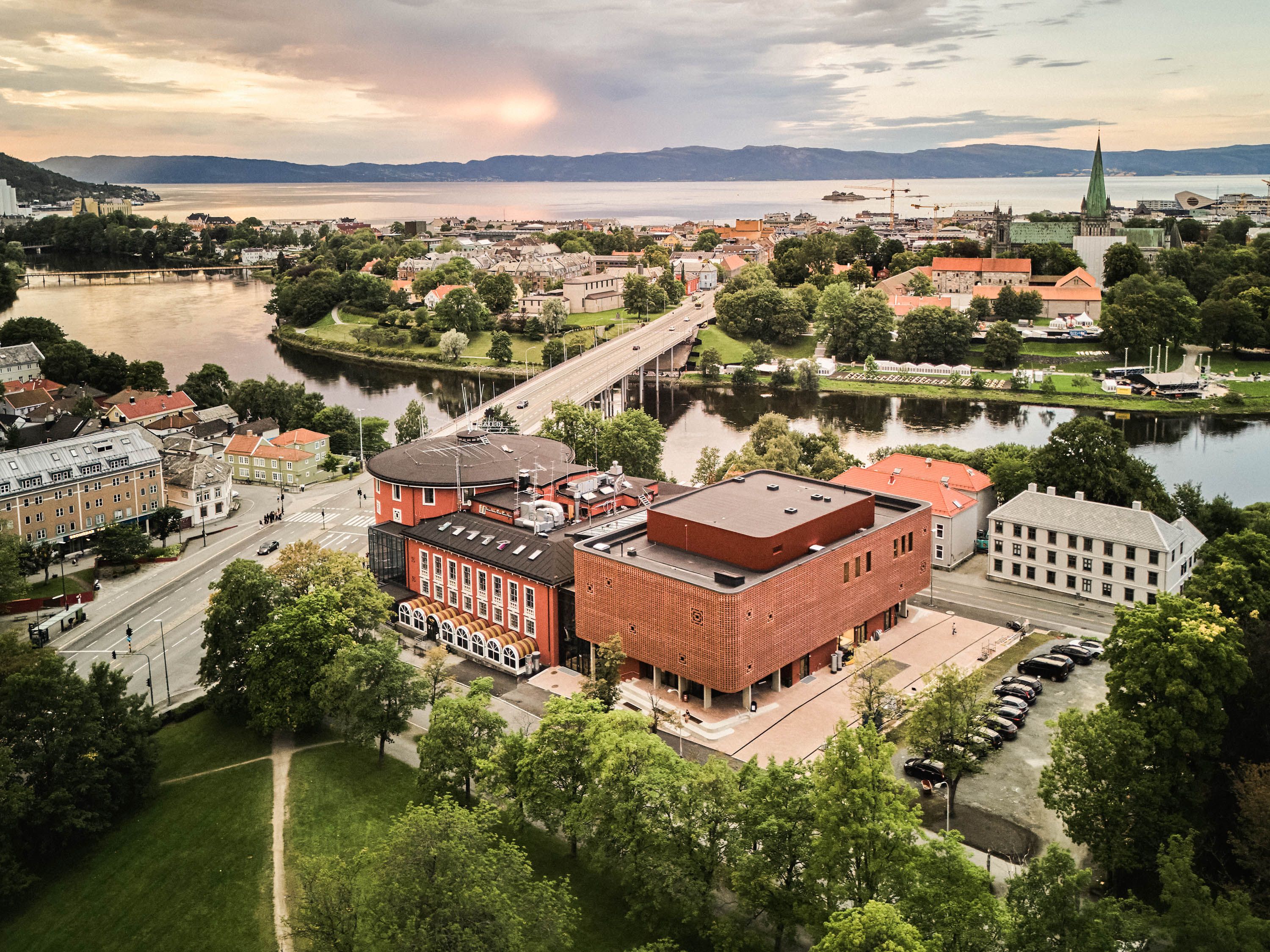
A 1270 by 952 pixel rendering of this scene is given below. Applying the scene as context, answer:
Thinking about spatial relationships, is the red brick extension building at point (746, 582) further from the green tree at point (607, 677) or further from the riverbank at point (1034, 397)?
the riverbank at point (1034, 397)

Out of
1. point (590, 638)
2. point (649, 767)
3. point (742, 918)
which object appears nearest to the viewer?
point (742, 918)

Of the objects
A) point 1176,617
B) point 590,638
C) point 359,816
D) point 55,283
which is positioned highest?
point 55,283

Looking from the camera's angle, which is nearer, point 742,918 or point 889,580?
point 742,918

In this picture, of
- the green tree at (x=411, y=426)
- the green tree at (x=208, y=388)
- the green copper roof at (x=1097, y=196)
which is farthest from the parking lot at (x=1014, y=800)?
the green copper roof at (x=1097, y=196)

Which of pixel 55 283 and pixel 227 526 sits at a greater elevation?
pixel 55 283

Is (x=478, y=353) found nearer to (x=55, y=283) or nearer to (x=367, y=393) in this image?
(x=367, y=393)

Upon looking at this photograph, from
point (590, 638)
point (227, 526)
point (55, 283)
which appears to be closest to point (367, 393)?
point (227, 526)
